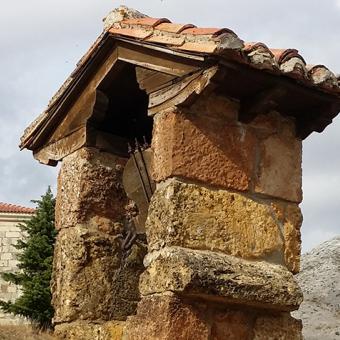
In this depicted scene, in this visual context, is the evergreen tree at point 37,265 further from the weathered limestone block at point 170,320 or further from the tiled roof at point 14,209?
the weathered limestone block at point 170,320

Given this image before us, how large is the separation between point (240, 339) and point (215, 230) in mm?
525

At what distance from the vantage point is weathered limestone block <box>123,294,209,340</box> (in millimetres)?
3322

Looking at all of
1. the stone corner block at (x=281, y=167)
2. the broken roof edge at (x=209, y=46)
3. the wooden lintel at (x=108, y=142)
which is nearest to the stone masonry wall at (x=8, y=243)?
the wooden lintel at (x=108, y=142)

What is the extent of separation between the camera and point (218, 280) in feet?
11.1

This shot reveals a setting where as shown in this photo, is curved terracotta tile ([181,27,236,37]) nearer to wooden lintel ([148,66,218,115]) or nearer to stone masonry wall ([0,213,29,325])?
wooden lintel ([148,66,218,115])

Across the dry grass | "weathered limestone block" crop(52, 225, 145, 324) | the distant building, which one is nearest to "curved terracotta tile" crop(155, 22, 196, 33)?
"weathered limestone block" crop(52, 225, 145, 324)

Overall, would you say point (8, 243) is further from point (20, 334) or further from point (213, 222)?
point (213, 222)

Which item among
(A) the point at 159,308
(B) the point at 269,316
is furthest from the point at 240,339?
(A) the point at 159,308

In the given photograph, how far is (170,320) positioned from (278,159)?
1.09 m

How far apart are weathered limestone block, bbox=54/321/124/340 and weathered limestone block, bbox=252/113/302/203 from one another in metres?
1.12

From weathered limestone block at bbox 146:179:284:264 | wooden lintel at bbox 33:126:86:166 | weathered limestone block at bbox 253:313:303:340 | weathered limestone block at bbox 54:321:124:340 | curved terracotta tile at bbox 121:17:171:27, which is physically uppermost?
curved terracotta tile at bbox 121:17:171:27

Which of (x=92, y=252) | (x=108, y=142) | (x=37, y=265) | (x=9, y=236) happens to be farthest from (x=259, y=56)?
(x=9, y=236)

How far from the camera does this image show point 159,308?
3363 millimetres

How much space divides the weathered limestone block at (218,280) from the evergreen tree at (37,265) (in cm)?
1062
